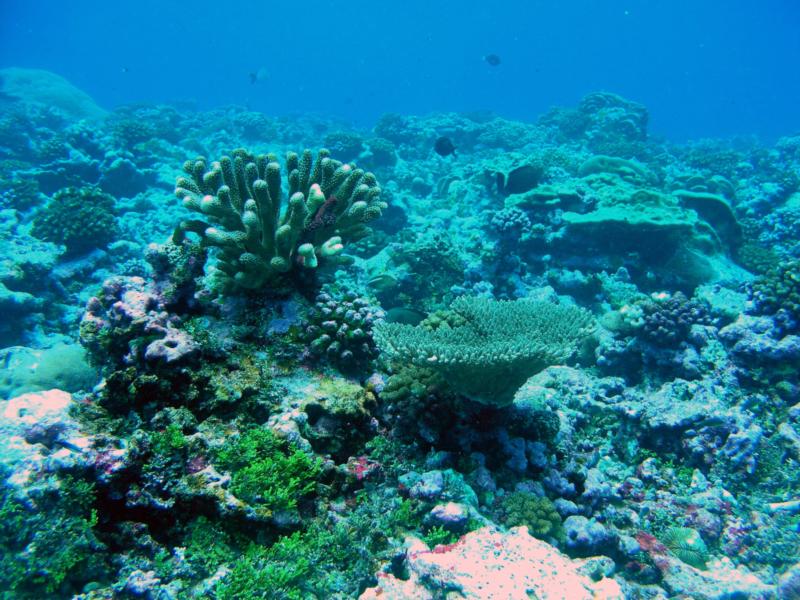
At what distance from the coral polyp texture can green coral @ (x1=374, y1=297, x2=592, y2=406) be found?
1.35 m

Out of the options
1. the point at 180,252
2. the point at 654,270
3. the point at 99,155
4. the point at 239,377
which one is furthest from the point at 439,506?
the point at 99,155

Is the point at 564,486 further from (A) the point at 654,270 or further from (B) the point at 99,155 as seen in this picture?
(B) the point at 99,155

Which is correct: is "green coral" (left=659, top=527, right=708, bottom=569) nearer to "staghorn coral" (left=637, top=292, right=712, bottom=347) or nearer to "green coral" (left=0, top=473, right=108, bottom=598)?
"staghorn coral" (left=637, top=292, right=712, bottom=347)

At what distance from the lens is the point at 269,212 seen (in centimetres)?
465

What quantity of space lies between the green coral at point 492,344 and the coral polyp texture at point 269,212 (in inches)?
53.0

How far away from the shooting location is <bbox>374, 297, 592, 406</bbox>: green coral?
12.5 ft

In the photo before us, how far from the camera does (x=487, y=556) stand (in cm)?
322

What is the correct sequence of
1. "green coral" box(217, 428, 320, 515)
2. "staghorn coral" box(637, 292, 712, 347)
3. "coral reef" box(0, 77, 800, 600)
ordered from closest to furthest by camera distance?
"coral reef" box(0, 77, 800, 600) → "green coral" box(217, 428, 320, 515) → "staghorn coral" box(637, 292, 712, 347)

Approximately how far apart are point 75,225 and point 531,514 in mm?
11762

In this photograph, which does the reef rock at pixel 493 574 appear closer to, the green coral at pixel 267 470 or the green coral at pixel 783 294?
the green coral at pixel 267 470

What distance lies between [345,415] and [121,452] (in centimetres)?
183

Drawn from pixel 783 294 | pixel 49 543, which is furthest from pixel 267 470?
pixel 783 294

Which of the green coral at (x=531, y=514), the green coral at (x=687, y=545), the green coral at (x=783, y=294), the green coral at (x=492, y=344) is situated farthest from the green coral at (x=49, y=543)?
the green coral at (x=783, y=294)

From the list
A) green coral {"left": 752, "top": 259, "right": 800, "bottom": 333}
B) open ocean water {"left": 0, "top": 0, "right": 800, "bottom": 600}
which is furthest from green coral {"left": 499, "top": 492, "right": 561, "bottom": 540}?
green coral {"left": 752, "top": 259, "right": 800, "bottom": 333}
